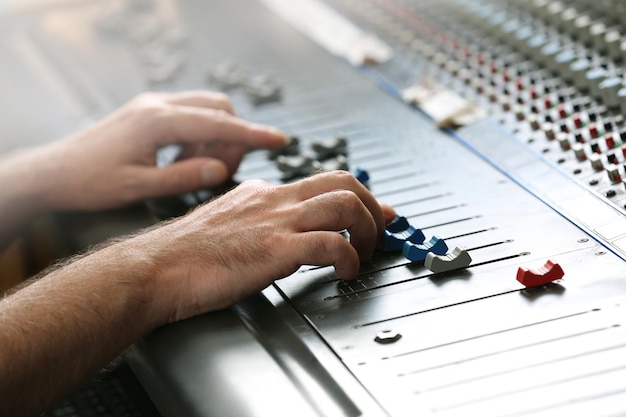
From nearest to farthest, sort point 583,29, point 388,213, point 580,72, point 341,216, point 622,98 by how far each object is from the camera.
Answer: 1. point 341,216
2. point 388,213
3. point 622,98
4. point 580,72
5. point 583,29

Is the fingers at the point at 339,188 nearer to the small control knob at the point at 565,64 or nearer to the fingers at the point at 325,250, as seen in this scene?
the fingers at the point at 325,250

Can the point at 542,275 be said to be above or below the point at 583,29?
below

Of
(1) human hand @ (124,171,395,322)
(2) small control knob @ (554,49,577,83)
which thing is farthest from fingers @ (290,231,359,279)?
(2) small control knob @ (554,49,577,83)

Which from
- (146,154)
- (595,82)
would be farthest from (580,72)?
(146,154)

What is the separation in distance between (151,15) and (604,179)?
1576 millimetres

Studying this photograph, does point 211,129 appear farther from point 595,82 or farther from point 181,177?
point 595,82

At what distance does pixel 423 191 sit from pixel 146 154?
0.54 m

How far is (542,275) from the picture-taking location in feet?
3.52

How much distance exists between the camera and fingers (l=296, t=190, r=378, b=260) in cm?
118

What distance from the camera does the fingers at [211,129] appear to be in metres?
1.59

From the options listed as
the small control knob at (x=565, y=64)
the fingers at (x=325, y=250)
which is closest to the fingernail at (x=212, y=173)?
the fingers at (x=325, y=250)

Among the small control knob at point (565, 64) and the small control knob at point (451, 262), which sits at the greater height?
the small control knob at point (565, 64)

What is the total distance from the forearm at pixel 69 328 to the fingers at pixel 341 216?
227 millimetres

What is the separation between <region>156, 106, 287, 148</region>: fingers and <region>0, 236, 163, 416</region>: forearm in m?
0.46
